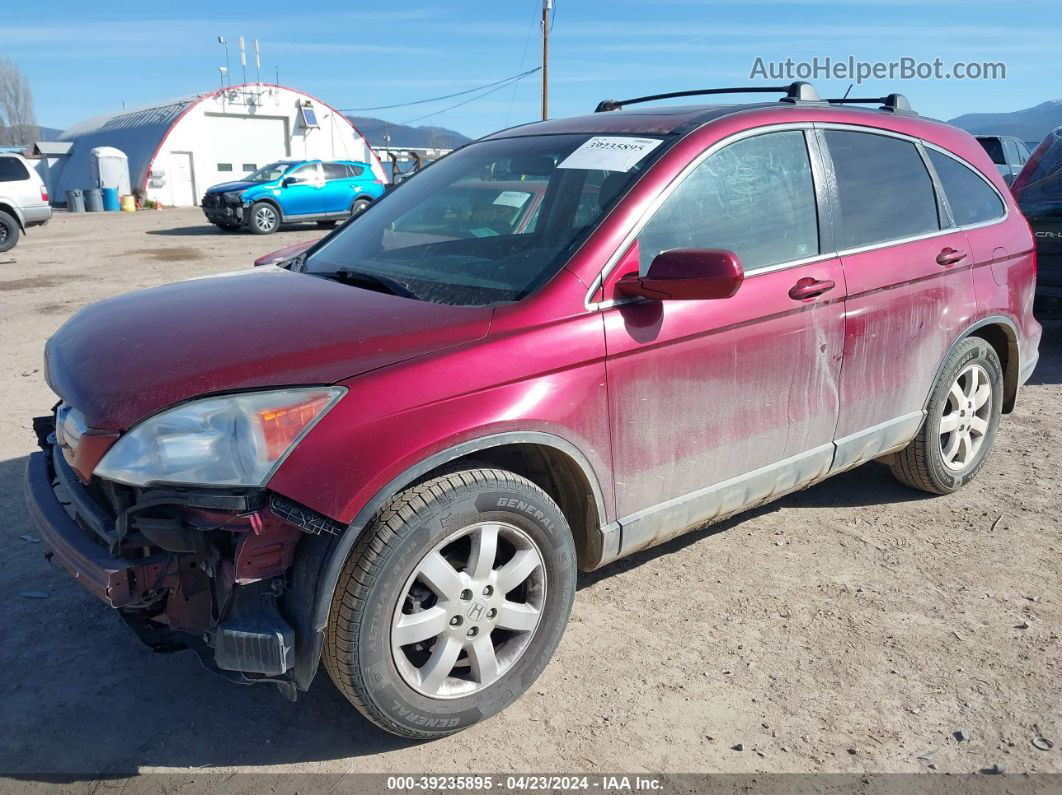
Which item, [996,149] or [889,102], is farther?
[996,149]

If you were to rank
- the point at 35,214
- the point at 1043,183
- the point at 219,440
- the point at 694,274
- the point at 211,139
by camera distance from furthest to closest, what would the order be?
the point at 211,139
the point at 35,214
the point at 1043,183
the point at 694,274
the point at 219,440

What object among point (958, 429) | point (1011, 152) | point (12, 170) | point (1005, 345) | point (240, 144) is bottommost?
point (958, 429)

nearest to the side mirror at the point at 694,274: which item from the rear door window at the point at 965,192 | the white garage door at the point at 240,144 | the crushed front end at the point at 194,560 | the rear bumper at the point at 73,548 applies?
the crushed front end at the point at 194,560

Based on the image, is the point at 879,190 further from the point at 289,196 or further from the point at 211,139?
the point at 211,139

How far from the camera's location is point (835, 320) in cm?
349

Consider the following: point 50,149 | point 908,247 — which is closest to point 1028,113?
point 50,149

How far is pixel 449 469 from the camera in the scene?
2598 mm

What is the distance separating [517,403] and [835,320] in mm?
1557

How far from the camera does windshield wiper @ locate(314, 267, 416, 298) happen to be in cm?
299

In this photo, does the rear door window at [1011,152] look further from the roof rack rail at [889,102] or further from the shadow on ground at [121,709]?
the shadow on ground at [121,709]

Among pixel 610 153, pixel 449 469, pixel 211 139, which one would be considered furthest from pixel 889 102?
pixel 211 139

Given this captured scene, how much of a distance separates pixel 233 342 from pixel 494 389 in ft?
2.57

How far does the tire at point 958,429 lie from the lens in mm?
4199

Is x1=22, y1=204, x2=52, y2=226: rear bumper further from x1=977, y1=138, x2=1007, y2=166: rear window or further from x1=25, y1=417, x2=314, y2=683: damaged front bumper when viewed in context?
x1=977, y1=138, x2=1007, y2=166: rear window
